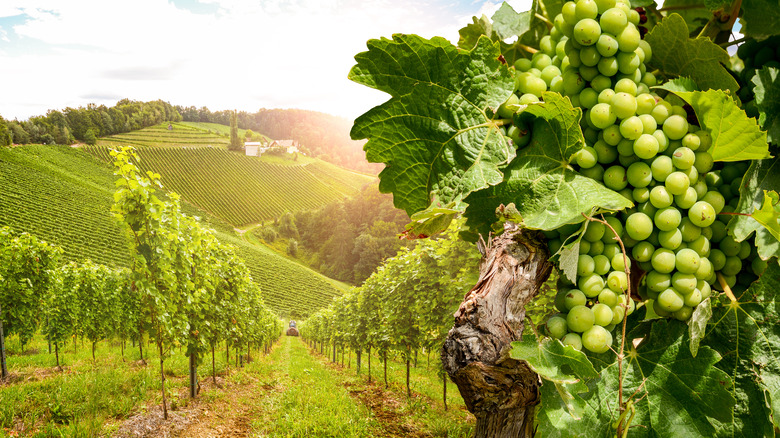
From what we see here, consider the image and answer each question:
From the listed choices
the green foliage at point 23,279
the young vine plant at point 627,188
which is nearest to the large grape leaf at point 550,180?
the young vine plant at point 627,188

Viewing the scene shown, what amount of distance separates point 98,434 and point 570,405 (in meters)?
10.3

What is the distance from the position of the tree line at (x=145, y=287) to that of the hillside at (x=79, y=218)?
102ft

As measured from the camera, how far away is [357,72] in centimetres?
85

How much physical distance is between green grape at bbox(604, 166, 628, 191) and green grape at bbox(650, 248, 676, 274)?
154mm

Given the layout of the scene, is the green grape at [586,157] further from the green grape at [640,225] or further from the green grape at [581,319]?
the green grape at [581,319]

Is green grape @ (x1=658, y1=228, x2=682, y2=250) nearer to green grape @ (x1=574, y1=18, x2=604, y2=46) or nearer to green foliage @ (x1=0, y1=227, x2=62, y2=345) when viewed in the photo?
green grape @ (x1=574, y1=18, x2=604, y2=46)

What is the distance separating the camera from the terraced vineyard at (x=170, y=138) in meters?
103

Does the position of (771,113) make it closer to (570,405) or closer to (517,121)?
(517,121)

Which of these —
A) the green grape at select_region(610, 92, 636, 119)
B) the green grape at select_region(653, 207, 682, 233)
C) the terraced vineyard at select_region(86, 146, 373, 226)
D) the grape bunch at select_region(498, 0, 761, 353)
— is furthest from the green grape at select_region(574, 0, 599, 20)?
the terraced vineyard at select_region(86, 146, 373, 226)

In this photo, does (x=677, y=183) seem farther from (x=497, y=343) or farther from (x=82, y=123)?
(x=82, y=123)

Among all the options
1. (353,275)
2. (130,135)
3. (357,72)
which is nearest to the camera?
(357,72)

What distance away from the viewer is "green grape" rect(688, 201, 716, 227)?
806 millimetres

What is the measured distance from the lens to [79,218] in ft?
163

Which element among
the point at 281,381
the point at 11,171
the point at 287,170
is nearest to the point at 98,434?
the point at 281,381
